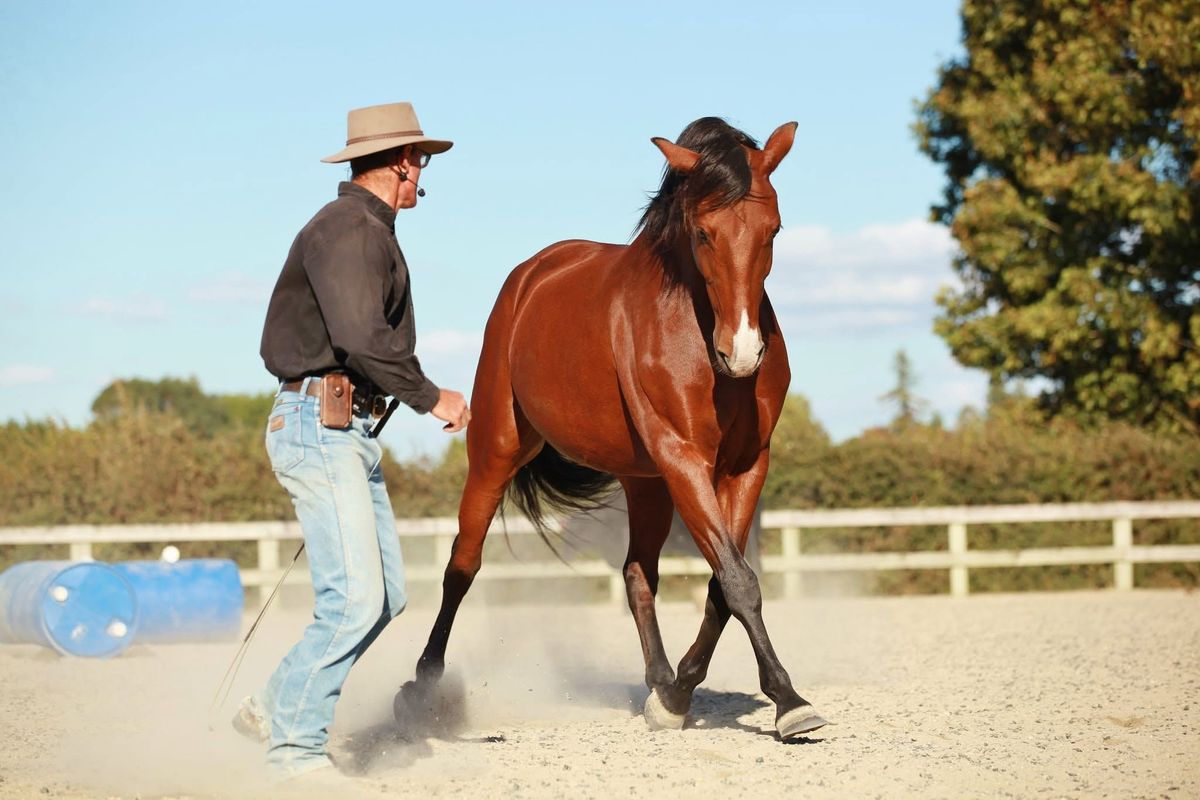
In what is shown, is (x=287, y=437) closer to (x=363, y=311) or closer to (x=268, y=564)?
(x=363, y=311)

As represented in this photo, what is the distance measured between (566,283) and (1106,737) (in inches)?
127

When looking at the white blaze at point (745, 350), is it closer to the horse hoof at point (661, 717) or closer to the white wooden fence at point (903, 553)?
the horse hoof at point (661, 717)

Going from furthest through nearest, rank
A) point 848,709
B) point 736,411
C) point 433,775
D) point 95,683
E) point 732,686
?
point 95,683, point 732,686, point 848,709, point 736,411, point 433,775

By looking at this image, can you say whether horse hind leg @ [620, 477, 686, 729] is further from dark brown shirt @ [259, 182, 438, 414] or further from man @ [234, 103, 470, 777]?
dark brown shirt @ [259, 182, 438, 414]

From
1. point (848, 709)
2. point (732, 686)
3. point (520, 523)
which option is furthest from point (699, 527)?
point (520, 523)

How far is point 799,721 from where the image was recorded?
4.90 metres

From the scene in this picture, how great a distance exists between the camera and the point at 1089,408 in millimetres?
18312

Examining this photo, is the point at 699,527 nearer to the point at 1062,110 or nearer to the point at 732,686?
the point at 732,686

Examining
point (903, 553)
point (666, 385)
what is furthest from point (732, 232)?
point (903, 553)

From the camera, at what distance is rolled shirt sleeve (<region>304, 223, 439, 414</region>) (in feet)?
13.1

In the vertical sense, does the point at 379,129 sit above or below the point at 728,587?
A: above

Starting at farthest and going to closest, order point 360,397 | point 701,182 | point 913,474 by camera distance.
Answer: point 913,474 → point 701,182 → point 360,397

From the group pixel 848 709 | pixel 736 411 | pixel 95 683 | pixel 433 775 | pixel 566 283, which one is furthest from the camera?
pixel 95 683

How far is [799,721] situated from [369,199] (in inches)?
98.1
